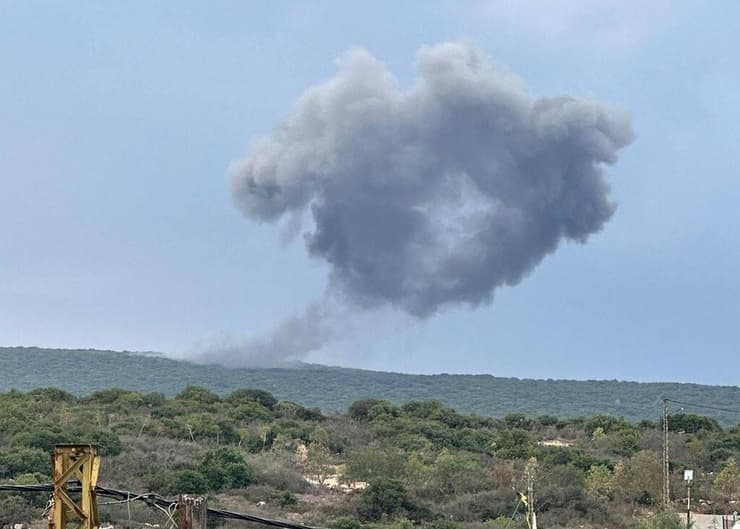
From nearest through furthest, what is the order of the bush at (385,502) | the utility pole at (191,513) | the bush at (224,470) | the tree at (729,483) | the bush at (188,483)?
the utility pole at (191,513), the bush at (385,502), the bush at (188,483), the bush at (224,470), the tree at (729,483)

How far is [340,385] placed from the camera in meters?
144

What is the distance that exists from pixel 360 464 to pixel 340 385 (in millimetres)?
107026

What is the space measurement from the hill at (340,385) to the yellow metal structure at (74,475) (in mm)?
99220

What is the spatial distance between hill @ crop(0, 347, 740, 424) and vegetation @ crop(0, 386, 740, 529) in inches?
2288

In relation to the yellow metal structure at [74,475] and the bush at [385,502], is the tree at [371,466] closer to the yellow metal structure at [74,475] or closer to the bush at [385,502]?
the bush at [385,502]

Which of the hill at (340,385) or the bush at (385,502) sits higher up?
the hill at (340,385)

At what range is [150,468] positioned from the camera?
3512cm

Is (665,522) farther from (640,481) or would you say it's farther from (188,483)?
(188,483)

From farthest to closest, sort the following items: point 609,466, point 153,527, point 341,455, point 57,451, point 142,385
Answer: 1. point 142,385
2. point 341,455
3. point 609,466
4. point 153,527
5. point 57,451

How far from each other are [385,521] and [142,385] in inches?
4167

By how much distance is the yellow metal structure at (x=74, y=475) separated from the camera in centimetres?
1022

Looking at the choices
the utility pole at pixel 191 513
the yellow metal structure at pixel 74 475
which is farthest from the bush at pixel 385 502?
the yellow metal structure at pixel 74 475

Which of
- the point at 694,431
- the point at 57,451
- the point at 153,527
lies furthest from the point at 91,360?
the point at 57,451

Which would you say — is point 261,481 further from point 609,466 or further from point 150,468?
point 609,466
